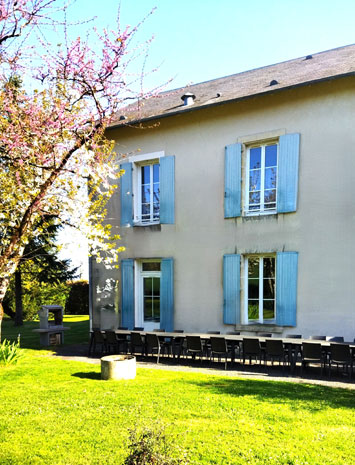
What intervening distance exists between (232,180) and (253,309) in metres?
3.19

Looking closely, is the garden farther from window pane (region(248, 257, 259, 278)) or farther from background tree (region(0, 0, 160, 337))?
window pane (region(248, 257, 259, 278))

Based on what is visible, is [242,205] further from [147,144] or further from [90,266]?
[90,266]

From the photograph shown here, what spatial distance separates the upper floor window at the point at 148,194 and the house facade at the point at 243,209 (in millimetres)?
31

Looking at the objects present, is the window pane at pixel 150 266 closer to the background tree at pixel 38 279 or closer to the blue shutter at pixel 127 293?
the blue shutter at pixel 127 293

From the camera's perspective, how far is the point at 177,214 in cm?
1072

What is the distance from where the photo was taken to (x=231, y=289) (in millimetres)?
9695

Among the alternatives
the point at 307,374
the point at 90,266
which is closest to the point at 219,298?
the point at 307,374

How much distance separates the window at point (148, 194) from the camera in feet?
37.2

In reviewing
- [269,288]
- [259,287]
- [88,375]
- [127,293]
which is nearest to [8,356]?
[88,375]

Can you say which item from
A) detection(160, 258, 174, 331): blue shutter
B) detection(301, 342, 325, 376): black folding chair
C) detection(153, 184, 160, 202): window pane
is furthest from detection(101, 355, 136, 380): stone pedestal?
detection(153, 184, 160, 202): window pane

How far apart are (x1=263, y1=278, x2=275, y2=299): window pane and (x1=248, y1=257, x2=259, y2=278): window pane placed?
0.28 metres

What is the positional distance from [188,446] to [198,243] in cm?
662

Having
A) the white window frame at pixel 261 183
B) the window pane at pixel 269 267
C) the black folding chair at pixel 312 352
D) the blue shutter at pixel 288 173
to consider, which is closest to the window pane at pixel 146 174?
the white window frame at pixel 261 183

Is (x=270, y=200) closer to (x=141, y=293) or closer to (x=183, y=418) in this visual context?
(x=141, y=293)
